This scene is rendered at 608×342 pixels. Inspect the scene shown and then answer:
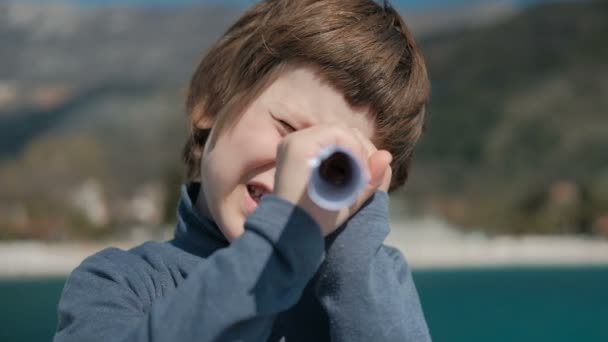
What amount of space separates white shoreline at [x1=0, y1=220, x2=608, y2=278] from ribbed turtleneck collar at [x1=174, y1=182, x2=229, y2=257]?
12.0 meters

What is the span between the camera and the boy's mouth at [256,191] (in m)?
0.76

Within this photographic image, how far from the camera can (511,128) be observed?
30359 mm

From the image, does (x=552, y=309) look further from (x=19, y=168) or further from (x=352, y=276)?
(x=19, y=168)

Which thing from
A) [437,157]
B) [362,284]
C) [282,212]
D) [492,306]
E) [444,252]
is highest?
[282,212]

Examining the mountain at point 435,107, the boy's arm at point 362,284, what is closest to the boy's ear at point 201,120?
the boy's arm at point 362,284

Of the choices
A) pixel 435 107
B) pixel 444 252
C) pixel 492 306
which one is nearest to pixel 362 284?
pixel 492 306

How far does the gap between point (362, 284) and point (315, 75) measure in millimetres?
191

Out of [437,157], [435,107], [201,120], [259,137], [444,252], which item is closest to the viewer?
[259,137]

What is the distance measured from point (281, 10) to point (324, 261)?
0.29 meters

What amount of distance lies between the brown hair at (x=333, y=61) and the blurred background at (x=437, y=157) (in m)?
4.19

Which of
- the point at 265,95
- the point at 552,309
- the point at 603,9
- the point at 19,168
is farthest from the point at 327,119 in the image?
the point at 603,9

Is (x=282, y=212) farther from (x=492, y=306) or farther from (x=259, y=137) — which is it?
(x=492, y=306)

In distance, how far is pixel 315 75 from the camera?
0.80m

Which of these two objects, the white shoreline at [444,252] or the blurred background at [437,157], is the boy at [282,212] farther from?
the white shoreline at [444,252]
